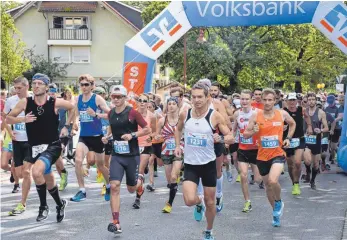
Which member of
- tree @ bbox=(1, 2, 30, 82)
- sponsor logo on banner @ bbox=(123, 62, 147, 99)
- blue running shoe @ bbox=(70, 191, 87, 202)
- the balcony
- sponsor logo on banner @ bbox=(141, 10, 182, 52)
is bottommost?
blue running shoe @ bbox=(70, 191, 87, 202)

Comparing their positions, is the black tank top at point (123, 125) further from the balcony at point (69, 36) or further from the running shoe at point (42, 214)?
the balcony at point (69, 36)

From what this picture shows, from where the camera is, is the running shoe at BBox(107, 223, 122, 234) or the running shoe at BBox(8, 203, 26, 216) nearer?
the running shoe at BBox(107, 223, 122, 234)

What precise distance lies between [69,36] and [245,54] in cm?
1893

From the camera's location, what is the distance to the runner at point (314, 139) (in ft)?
38.1

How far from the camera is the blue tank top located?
9.52 meters

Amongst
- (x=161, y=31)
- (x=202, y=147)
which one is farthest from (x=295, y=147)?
(x=202, y=147)

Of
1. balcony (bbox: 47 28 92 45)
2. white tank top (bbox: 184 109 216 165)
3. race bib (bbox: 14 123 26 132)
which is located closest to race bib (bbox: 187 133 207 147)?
white tank top (bbox: 184 109 216 165)

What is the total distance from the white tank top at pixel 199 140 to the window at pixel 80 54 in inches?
1683

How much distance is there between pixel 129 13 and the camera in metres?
48.6

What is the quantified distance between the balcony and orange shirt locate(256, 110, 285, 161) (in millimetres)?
41192

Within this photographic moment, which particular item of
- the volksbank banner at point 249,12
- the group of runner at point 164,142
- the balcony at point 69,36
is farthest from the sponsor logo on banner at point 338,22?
the balcony at point 69,36

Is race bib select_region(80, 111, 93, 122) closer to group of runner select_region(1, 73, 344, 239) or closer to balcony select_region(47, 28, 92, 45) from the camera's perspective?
group of runner select_region(1, 73, 344, 239)

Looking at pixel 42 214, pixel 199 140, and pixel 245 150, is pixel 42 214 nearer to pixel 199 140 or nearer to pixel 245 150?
pixel 199 140

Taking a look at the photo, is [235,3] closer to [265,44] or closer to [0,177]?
[0,177]
